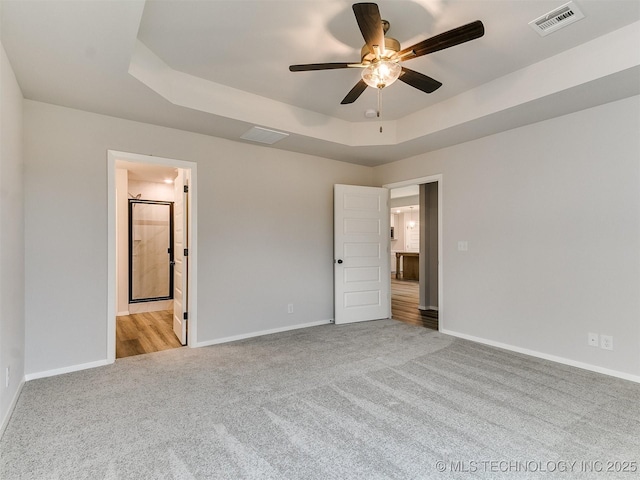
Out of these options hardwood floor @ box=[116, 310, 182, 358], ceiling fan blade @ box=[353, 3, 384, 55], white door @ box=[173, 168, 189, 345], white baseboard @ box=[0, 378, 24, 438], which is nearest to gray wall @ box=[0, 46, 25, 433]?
white baseboard @ box=[0, 378, 24, 438]

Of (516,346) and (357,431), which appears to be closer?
(357,431)

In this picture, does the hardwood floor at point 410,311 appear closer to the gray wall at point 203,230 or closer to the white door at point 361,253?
the white door at point 361,253

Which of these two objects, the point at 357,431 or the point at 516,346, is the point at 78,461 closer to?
the point at 357,431

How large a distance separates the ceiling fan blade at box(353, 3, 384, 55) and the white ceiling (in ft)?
1.02

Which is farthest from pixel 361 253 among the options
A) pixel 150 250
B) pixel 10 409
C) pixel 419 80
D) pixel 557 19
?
pixel 10 409

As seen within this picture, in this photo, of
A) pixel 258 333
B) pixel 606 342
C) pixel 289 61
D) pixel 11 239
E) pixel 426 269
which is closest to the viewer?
pixel 11 239

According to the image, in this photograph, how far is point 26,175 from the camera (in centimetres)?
289

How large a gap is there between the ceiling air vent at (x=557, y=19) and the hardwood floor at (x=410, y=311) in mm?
3593

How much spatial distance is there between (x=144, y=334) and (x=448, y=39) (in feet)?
15.4

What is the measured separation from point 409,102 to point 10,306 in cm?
412

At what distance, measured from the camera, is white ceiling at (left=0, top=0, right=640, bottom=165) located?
6.91 feet

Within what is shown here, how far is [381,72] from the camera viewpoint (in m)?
2.25

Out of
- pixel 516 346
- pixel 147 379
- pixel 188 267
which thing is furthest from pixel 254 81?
pixel 516 346

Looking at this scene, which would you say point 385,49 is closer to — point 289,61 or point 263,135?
point 289,61
